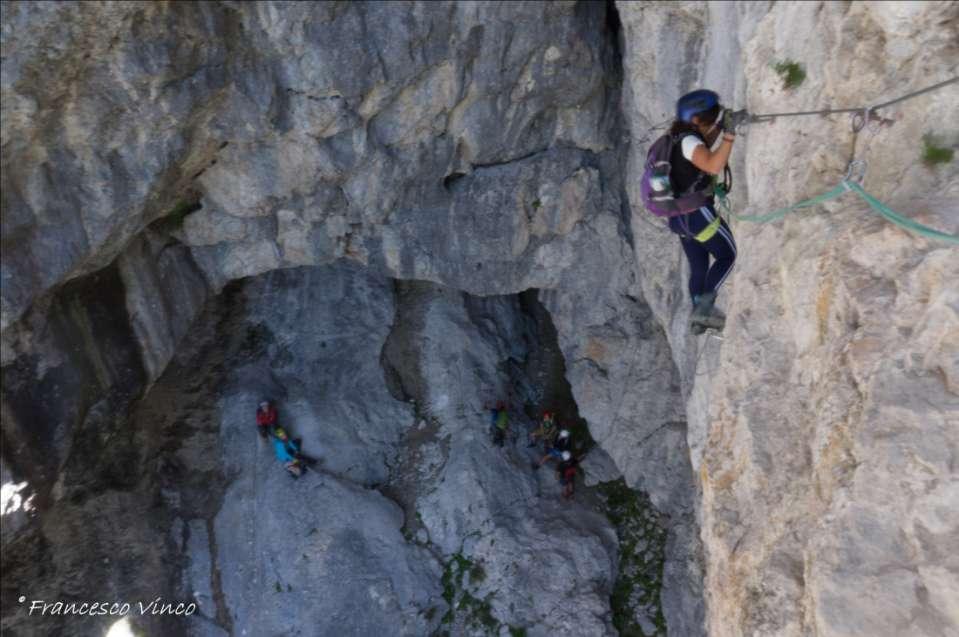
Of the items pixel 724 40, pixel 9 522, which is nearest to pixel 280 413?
pixel 9 522

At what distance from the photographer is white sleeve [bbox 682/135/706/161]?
5750 mm

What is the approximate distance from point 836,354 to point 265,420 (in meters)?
11.1

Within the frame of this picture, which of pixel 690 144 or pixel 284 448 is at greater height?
pixel 690 144

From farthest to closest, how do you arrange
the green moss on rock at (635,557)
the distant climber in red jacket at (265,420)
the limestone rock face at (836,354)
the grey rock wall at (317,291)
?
the distant climber in red jacket at (265,420) → the green moss on rock at (635,557) → the grey rock wall at (317,291) → the limestone rock face at (836,354)

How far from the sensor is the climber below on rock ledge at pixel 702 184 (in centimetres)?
568

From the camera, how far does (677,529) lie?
508 inches

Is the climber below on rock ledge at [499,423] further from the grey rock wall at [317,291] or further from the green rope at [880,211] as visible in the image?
the green rope at [880,211]

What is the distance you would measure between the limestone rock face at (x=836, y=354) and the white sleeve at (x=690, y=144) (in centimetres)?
83

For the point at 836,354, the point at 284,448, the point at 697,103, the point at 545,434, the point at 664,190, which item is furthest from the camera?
the point at 545,434

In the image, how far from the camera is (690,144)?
5770 millimetres

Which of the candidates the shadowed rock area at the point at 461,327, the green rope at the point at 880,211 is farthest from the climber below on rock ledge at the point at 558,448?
the green rope at the point at 880,211

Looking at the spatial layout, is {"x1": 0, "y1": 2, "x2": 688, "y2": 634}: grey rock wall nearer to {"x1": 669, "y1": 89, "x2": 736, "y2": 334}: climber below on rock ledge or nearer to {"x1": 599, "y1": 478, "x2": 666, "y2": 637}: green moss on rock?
{"x1": 599, "y1": 478, "x2": 666, "y2": 637}: green moss on rock

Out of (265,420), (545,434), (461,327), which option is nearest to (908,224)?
(545,434)

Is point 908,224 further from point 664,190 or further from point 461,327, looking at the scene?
point 461,327
